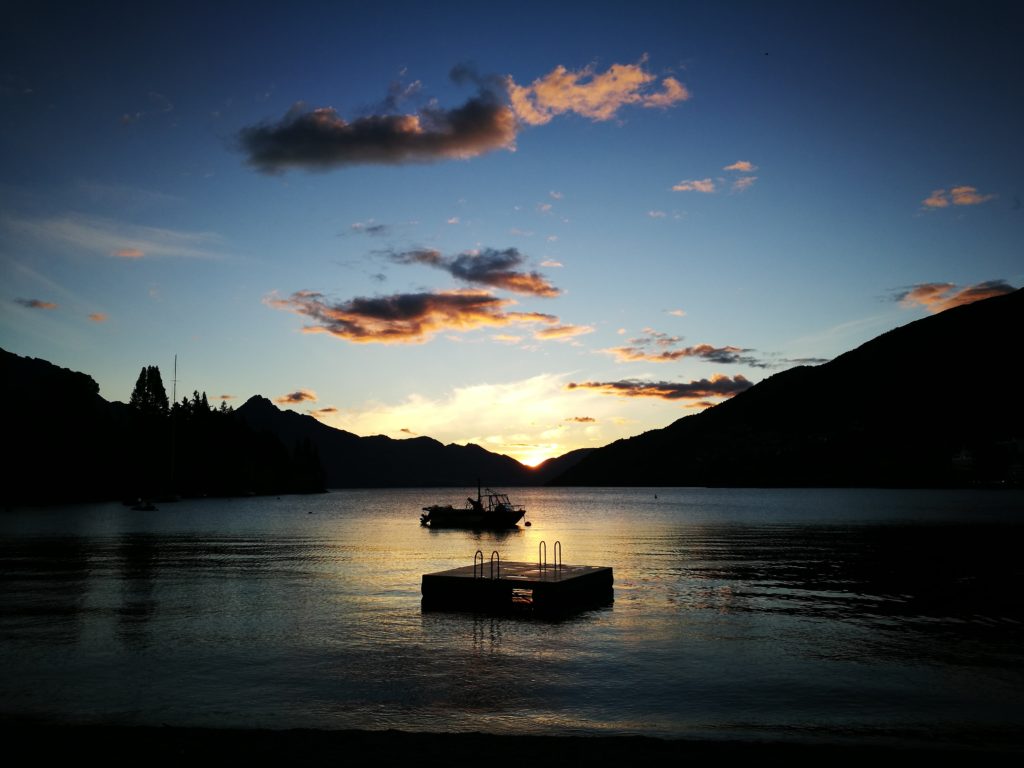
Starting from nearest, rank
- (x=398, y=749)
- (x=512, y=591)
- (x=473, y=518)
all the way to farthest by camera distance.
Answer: (x=398, y=749)
(x=512, y=591)
(x=473, y=518)

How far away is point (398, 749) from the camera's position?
14.5 m

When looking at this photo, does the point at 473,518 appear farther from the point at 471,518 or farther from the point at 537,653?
the point at 537,653

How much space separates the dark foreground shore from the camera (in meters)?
13.9

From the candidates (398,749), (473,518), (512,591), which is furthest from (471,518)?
(398,749)

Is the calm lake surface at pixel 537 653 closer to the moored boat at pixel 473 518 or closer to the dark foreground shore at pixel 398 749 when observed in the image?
the dark foreground shore at pixel 398 749

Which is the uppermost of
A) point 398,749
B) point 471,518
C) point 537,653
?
point 398,749

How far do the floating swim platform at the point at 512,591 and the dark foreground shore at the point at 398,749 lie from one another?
746 inches

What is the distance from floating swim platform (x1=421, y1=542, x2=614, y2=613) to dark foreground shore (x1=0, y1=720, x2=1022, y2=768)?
18960 millimetres

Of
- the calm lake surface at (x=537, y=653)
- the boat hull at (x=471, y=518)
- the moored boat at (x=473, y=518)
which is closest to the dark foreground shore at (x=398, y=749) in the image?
the calm lake surface at (x=537, y=653)

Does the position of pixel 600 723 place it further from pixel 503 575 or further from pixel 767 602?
pixel 767 602

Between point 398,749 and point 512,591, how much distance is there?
2113 cm

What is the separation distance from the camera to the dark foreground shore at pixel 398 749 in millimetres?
13852

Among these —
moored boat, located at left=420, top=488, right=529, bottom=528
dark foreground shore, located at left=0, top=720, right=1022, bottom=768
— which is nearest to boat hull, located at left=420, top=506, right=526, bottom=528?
moored boat, located at left=420, top=488, right=529, bottom=528

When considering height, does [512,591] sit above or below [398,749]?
below
